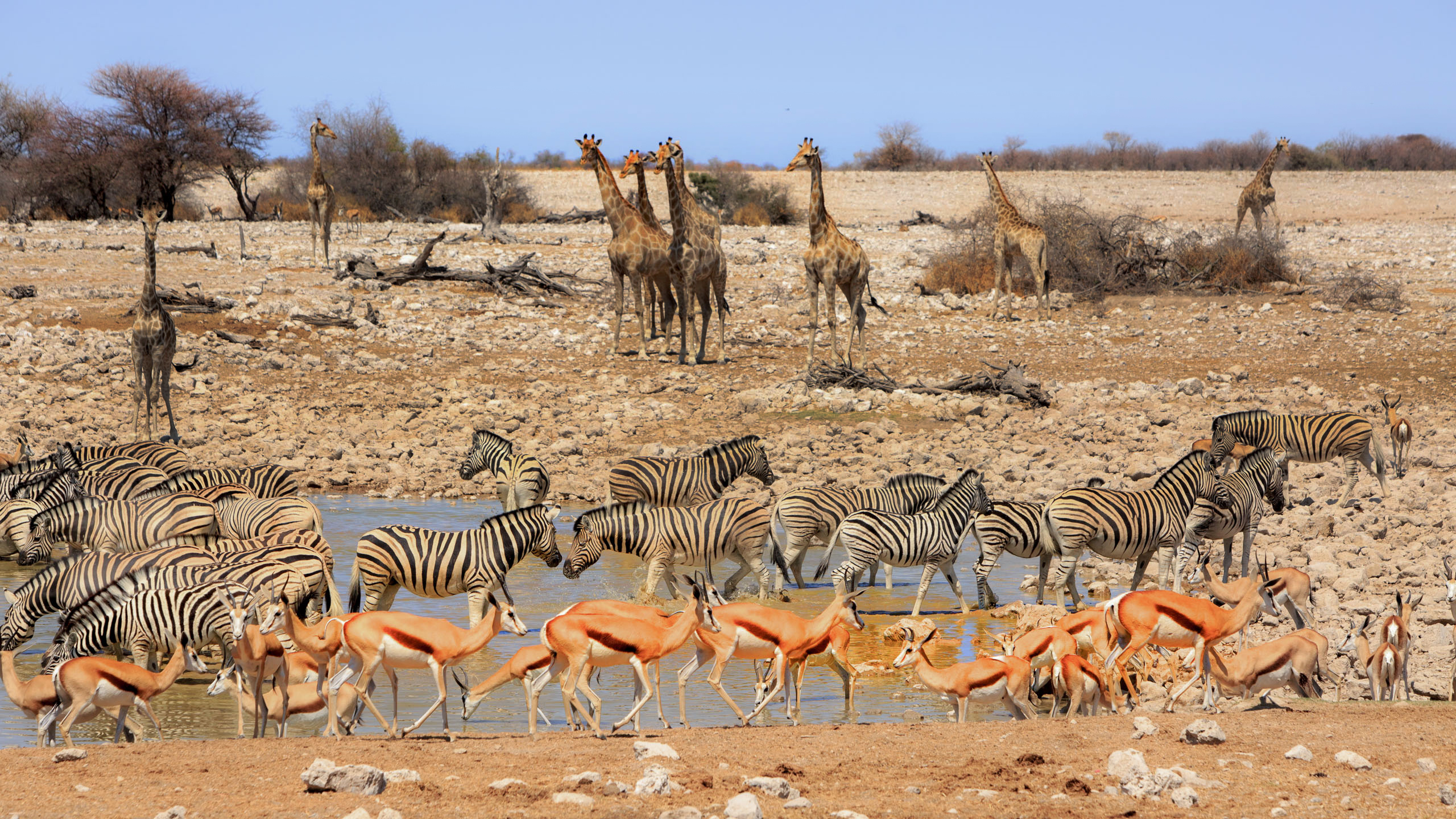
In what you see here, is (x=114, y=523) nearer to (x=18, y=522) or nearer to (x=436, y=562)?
(x=18, y=522)

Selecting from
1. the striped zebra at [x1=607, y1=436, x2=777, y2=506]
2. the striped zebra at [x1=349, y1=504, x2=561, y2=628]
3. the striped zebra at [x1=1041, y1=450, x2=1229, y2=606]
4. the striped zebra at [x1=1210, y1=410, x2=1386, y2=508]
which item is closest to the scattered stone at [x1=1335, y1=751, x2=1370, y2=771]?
the striped zebra at [x1=1041, y1=450, x2=1229, y2=606]

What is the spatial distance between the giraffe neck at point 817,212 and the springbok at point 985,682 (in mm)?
12250

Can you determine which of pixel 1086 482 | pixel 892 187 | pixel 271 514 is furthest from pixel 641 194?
pixel 892 187

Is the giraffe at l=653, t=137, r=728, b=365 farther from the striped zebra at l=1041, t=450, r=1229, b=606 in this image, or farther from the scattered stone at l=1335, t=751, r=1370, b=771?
the scattered stone at l=1335, t=751, r=1370, b=771

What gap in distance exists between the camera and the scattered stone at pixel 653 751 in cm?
531

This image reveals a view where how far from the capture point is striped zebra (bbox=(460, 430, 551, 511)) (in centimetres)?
1109

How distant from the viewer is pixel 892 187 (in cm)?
4269

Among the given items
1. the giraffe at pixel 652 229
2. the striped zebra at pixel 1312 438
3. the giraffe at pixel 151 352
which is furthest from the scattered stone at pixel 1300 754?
the giraffe at pixel 652 229

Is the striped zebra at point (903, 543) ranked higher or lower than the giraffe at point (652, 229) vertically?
lower

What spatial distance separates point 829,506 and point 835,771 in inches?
187

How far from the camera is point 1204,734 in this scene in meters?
5.45

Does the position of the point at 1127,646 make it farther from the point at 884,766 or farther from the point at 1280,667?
the point at 884,766

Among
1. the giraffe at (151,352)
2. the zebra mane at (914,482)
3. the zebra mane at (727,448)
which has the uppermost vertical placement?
the giraffe at (151,352)

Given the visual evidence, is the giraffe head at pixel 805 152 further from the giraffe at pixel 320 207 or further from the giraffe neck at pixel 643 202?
the giraffe at pixel 320 207
